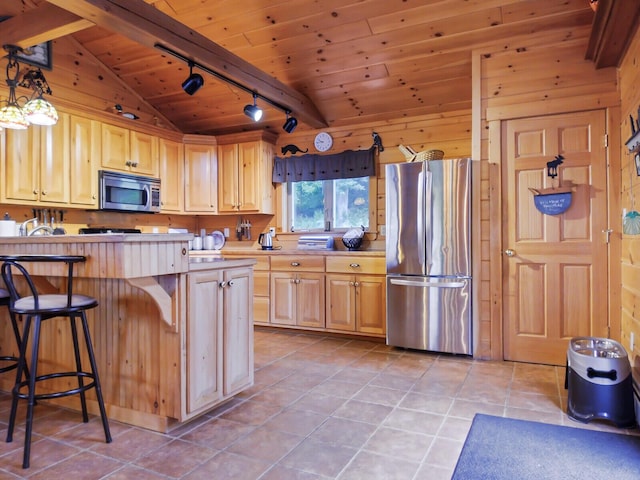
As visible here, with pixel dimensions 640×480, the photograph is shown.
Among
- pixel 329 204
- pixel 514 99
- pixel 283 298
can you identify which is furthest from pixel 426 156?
pixel 283 298

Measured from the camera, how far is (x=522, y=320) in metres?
3.52

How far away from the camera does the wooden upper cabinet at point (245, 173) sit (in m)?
5.11

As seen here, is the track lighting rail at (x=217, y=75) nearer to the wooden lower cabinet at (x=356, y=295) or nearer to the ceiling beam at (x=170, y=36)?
the ceiling beam at (x=170, y=36)

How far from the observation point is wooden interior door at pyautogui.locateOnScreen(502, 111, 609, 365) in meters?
3.29

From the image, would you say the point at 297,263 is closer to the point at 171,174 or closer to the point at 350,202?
the point at 350,202

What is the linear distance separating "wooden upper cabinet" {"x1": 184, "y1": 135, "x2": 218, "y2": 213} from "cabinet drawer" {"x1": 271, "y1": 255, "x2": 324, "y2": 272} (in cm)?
117

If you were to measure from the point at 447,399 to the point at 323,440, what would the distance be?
3.13 feet

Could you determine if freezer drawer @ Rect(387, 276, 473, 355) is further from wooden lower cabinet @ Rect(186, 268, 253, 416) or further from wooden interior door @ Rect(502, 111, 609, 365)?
wooden lower cabinet @ Rect(186, 268, 253, 416)

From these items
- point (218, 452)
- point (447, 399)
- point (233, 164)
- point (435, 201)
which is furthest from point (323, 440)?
point (233, 164)

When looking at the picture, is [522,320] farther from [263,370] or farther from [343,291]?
[263,370]

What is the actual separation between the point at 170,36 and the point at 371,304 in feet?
9.30

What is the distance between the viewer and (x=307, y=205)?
17.3ft

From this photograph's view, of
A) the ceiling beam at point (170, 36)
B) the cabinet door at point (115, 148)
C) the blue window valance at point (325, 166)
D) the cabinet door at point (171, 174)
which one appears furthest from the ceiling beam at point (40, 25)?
the blue window valance at point (325, 166)

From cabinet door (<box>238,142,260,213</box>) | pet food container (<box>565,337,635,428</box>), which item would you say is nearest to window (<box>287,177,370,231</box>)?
cabinet door (<box>238,142,260,213</box>)
